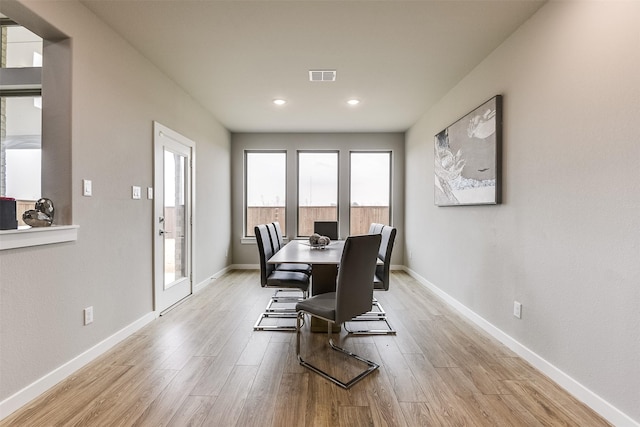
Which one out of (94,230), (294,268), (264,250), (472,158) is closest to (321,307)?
(264,250)

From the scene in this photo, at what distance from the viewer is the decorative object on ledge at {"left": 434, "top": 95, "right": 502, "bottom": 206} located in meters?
2.66

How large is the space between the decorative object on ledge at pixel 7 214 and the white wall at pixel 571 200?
11.0 feet

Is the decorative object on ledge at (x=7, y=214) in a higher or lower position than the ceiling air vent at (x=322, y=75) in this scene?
lower

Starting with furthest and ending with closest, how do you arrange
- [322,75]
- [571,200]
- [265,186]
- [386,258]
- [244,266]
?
[265,186] < [244,266] < [322,75] < [386,258] < [571,200]

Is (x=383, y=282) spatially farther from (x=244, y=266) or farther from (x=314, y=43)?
(x=244, y=266)

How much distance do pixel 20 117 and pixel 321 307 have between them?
2999 mm

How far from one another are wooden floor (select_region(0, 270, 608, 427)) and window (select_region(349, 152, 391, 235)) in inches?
124

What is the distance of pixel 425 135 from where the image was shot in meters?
4.58

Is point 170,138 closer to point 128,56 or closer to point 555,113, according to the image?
point 128,56

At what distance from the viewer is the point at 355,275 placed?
6.78 ft

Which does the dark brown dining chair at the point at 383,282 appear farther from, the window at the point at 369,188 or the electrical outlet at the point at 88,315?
the window at the point at 369,188

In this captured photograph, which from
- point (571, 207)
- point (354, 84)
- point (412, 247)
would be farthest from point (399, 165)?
point (571, 207)

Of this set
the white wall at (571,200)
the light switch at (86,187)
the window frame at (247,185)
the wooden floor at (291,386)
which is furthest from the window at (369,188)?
the light switch at (86,187)

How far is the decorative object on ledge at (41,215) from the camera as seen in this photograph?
76.5 inches
